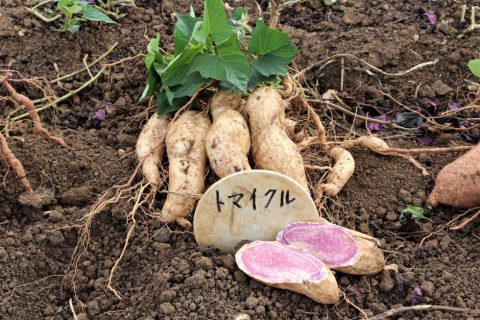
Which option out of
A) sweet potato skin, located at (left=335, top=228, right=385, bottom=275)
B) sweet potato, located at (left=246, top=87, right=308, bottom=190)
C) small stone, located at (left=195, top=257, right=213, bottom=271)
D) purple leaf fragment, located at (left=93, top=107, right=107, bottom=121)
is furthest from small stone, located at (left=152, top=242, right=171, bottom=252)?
purple leaf fragment, located at (left=93, top=107, right=107, bottom=121)

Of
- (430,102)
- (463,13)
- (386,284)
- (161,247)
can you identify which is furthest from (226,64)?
(463,13)

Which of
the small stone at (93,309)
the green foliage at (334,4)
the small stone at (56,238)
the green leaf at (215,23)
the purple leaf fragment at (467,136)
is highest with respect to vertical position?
the green leaf at (215,23)

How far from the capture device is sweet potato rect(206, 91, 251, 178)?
6.47 ft

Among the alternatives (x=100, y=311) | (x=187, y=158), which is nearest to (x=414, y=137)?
(x=187, y=158)

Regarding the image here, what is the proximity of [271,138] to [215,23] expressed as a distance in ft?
1.22

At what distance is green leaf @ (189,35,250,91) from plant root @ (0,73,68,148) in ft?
1.73

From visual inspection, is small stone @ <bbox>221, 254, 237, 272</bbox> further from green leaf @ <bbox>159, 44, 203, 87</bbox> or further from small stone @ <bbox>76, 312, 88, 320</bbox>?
green leaf @ <bbox>159, 44, 203, 87</bbox>

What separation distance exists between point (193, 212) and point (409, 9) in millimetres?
1514

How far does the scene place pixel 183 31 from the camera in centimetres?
212

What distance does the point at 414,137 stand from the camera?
2.44 meters

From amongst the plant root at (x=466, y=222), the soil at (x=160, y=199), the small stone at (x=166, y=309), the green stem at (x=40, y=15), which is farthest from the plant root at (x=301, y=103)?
the green stem at (x=40, y=15)

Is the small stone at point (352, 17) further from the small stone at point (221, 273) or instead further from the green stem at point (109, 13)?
the small stone at point (221, 273)

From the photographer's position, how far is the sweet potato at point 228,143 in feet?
6.47

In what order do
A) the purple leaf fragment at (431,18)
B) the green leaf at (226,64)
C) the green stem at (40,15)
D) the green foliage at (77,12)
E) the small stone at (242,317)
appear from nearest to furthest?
the small stone at (242,317) < the green leaf at (226,64) < the green foliage at (77,12) < the green stem at (40,15) < the purple leaf fragment at (431,18)
